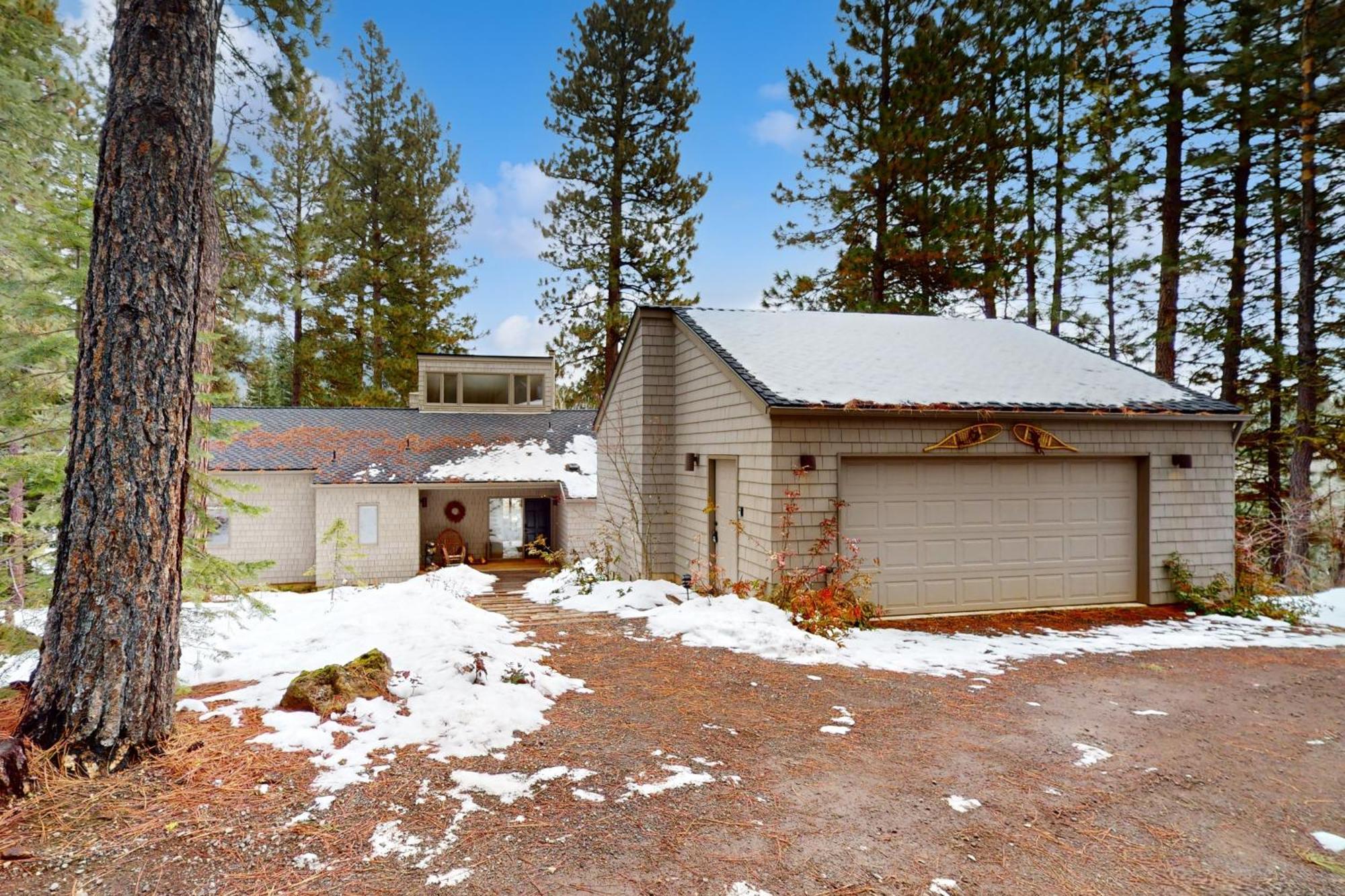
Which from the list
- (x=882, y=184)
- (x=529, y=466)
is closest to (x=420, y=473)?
(x=529, y=466)

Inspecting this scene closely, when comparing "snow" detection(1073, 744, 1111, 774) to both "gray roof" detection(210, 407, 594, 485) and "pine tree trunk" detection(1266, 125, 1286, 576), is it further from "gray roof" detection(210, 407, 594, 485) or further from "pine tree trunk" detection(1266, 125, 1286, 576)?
"gray roof" detection(210, 407, 594, 485)

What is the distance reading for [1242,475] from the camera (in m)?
14.6

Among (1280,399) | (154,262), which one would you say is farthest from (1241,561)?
(154,262)

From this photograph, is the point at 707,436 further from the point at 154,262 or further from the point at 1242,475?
the point at 1242,475

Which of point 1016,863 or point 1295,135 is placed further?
point 1295,135

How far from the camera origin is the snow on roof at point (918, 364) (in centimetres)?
785

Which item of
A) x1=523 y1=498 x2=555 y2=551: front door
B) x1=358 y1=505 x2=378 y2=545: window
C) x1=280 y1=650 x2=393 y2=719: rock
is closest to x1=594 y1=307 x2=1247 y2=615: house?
x1=280 y1=650 x2=393 y2=719: rock

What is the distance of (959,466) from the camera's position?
25.8ft

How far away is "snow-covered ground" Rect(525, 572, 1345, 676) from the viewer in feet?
19.6

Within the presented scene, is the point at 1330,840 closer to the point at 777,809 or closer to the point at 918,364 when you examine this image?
the point at 777,809

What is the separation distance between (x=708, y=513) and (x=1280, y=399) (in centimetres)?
1199

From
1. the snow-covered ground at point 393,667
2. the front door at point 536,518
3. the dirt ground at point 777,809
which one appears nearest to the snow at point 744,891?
the dirt ground at point 777,809

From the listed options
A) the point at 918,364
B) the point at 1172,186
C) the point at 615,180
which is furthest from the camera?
the point at 615,180

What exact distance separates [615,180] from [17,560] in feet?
60.4
